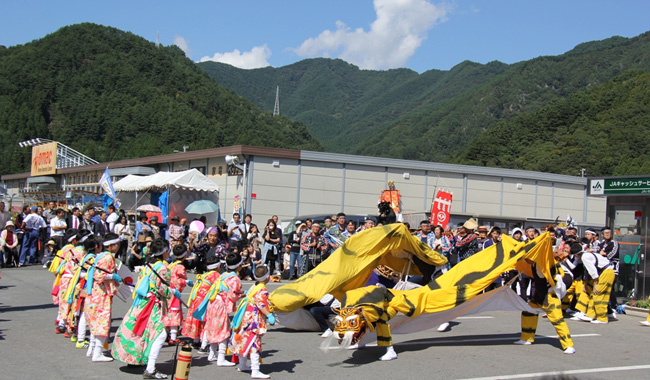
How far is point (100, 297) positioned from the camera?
25.3 ft

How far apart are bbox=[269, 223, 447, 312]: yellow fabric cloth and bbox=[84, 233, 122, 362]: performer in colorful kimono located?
8.26ft

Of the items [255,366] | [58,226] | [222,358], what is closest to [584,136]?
[58,226]

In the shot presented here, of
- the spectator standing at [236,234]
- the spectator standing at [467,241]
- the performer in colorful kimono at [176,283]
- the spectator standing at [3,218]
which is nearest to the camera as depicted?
the performer in colorful kimono at [176,283]

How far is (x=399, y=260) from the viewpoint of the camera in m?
10.0

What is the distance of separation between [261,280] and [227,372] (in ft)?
3.88

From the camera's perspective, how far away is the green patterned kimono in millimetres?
7066

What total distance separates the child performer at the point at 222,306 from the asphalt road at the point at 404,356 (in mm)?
312

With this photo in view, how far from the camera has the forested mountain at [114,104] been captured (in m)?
88.1

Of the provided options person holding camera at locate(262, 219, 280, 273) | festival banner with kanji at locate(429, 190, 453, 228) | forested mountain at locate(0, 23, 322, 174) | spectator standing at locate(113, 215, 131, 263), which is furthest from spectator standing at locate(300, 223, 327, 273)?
forested mountain at locate(0, 23, 322, 174)

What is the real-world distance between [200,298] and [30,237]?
13.4 metres

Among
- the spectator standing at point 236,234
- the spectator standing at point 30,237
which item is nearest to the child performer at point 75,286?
the spectator standing at point 236,234

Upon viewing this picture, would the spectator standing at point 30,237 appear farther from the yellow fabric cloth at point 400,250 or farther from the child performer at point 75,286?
the yellow fabric cloth at point 400,250

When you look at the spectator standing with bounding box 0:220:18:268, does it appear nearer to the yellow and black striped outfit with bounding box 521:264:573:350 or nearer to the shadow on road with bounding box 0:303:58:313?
the shadow on road with bounding box 0:303:58:313

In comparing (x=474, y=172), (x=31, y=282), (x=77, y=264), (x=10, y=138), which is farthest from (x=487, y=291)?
(x=10, y=138)
